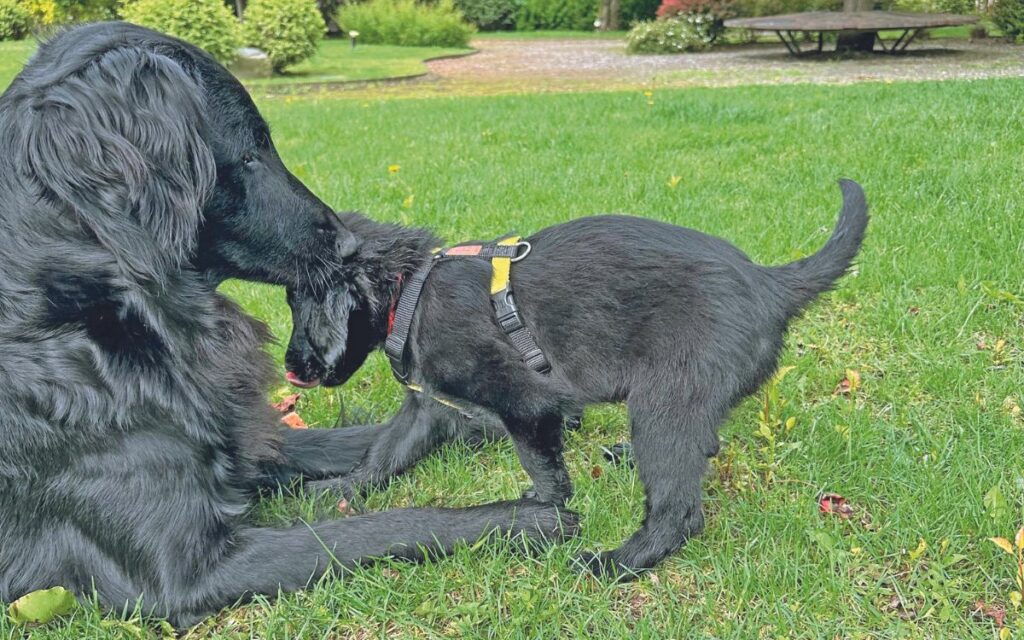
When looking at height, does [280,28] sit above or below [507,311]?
above

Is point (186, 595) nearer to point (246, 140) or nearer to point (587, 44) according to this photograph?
point (246, 140)

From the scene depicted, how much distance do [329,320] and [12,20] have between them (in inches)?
1033

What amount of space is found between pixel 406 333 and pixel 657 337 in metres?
0.72

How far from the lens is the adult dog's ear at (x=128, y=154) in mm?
1840

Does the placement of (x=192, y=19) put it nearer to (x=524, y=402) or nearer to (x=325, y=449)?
(x=325, y=449)

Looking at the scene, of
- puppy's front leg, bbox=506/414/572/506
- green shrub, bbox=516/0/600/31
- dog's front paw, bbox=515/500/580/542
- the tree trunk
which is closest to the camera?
dog's front paw, bbox=515/500/580/542

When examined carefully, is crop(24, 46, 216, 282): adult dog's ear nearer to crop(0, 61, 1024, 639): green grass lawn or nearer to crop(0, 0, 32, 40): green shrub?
crop(0, 61, 1024, 639): green grass lawn

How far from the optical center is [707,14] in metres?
20.0

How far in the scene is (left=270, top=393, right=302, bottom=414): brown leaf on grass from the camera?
3.19 metres

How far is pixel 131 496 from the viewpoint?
1907 millimetres

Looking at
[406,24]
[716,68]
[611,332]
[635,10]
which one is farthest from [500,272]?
[635,10]

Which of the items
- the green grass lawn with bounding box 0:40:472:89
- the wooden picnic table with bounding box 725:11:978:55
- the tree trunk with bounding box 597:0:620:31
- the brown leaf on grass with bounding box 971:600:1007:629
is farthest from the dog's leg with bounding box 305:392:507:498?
the tree trunk with bounding box 597:0:620:31

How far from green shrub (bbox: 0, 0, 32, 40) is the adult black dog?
80.1 ft

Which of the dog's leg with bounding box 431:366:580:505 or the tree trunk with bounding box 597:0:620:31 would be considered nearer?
the dog's leg with bounding box 431:366:580:505
